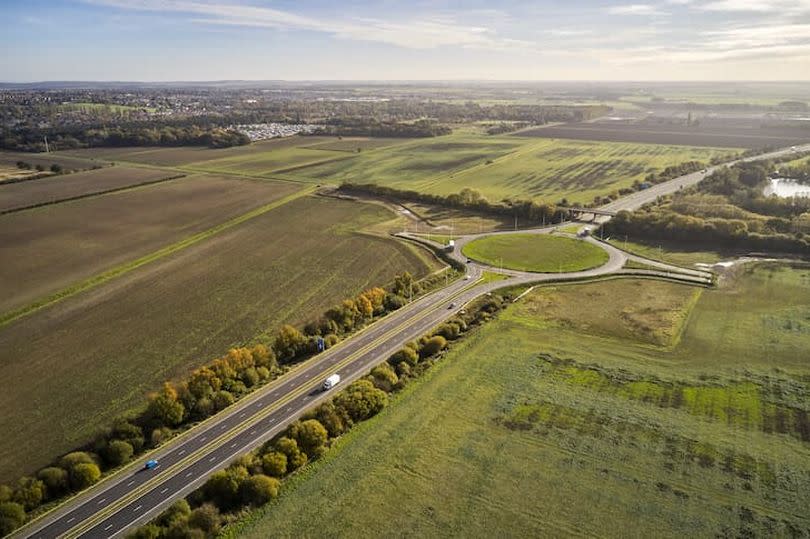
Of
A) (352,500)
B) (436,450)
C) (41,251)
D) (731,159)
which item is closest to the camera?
(352,500)

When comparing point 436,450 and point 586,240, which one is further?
point 586,240

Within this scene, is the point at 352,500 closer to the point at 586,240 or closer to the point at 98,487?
the point at 98,487

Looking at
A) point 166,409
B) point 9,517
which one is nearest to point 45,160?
point 166,409

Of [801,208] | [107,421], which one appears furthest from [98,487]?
[801,208]

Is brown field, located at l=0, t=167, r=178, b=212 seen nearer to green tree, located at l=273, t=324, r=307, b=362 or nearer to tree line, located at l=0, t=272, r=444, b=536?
green tree, located at l=273, t=324, r=307, b=362

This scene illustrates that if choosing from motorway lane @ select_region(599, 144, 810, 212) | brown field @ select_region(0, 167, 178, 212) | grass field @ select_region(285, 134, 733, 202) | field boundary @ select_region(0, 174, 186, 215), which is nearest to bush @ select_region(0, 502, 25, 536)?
field boundary @ select_region(0, 174, 186, 215)

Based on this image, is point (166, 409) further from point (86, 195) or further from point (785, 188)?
point (785, 188)

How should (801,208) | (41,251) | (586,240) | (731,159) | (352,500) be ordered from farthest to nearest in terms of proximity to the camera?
(731,159), (801,208), (586,240), (41,251), (352,500)
